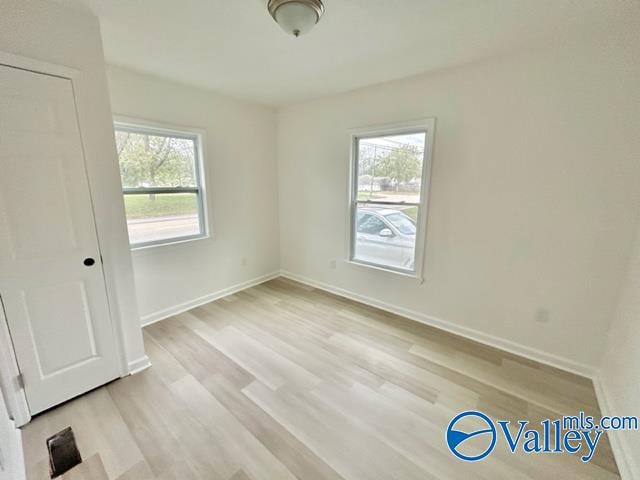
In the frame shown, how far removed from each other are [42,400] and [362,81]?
3.76m

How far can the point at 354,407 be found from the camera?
186 centimetres

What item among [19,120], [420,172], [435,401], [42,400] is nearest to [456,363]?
[435,401]

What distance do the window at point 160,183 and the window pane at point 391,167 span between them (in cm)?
199

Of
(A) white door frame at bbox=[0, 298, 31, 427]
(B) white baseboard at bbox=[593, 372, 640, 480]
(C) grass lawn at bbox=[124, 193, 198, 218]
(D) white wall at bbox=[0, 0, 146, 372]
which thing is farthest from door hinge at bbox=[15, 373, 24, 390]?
(B) white baseboard at bbox=[593, 372, 640, 480]

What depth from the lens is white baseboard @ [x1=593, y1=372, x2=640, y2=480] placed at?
1.40 meters

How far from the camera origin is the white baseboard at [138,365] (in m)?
2.17

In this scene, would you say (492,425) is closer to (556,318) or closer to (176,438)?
(556,318)

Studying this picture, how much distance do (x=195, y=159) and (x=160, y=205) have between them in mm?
688

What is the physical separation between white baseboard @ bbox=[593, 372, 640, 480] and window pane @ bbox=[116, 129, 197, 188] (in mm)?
4091

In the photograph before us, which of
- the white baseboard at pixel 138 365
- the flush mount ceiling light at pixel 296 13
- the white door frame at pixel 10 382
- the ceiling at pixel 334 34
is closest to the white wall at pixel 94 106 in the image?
the white baseboard at pixel 138 365

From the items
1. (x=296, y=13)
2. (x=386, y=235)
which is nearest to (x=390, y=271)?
(x=386, y=235)

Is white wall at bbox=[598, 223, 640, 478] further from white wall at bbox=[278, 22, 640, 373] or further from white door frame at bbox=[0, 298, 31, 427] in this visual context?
white door frame at bbox=[0, 298, 31, 427]

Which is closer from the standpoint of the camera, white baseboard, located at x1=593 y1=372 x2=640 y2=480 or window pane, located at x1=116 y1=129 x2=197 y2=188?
white baseboard, located at x1=593 y1=372 x2=640 y2=480

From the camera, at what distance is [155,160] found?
284 cm
